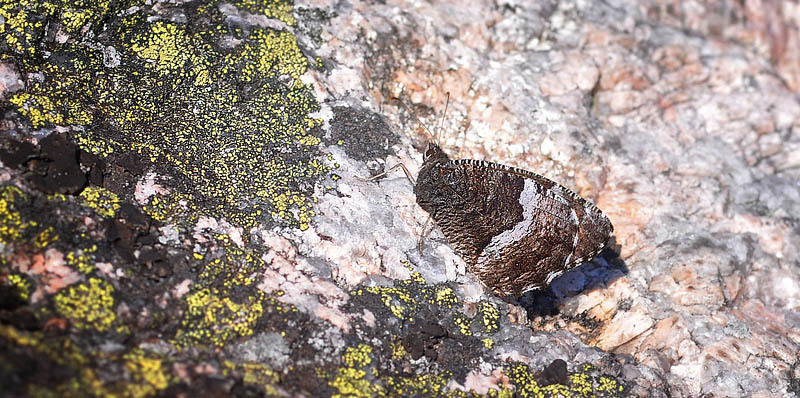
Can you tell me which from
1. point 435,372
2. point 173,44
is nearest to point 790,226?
point 435,372

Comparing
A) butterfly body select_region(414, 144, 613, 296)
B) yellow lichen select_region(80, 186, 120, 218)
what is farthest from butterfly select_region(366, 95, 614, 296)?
yellow lichen select_region(80, 186, 120, 218)

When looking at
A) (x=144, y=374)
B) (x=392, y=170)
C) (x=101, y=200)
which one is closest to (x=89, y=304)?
(x=144, y=374)

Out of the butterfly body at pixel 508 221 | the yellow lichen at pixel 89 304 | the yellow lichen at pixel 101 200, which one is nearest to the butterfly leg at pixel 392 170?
the butterfly body at pixel 508 221

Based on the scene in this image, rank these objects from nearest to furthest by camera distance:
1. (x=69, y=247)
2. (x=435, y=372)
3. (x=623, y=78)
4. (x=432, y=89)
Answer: (x=69, y=247), (x=435, y=372), (x=432, y=89), (x=623, y=78)

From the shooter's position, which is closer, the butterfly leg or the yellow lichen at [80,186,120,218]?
the yellow lichen at [80,186,120,218]

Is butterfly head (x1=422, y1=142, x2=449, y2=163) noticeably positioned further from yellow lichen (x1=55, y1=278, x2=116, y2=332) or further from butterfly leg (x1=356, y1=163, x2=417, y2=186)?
Result: yellow lichen (x1=55, y1=278, x2=116, y2=332)

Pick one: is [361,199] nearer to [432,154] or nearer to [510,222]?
[432,154]

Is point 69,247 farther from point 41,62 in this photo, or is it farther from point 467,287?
point 467,287
